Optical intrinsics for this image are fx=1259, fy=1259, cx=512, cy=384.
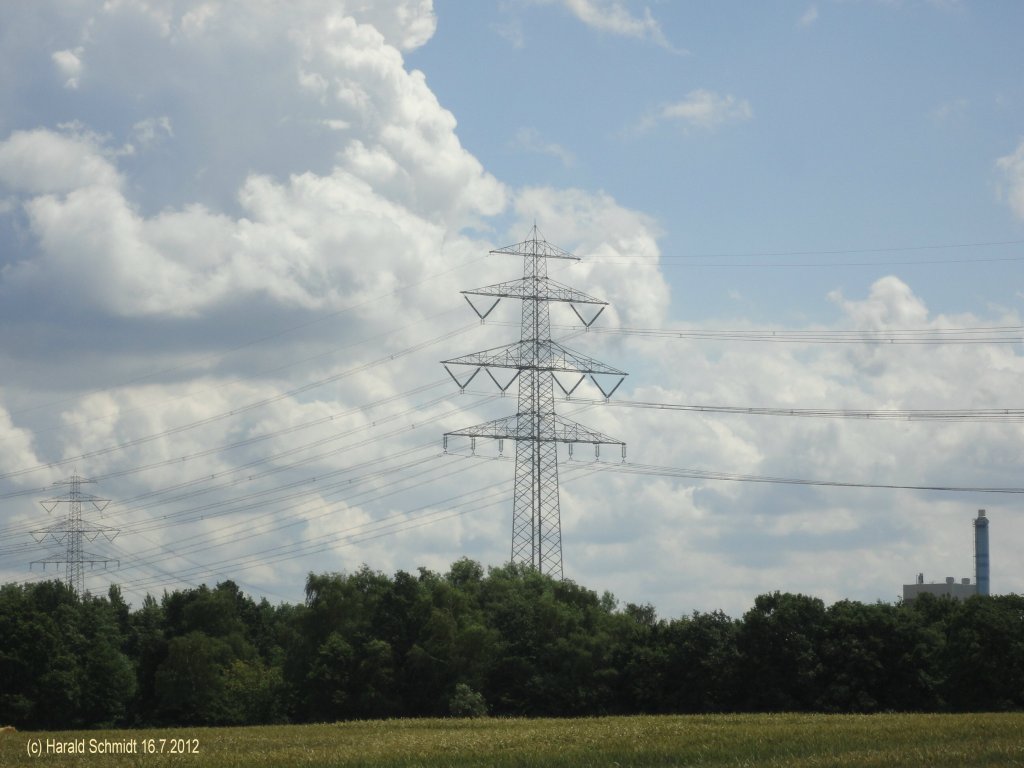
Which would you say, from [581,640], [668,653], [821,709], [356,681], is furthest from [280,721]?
[821,709]

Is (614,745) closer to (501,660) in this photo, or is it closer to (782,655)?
(782,655)

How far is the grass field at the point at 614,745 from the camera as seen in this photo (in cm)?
4981

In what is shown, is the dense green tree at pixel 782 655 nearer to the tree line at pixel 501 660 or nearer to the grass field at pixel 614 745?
the tree line at pixel 501 660

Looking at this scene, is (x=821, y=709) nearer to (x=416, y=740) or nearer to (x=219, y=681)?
(x=416, y=740)

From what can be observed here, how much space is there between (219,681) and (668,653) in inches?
1915

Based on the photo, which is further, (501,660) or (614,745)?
(501,660)

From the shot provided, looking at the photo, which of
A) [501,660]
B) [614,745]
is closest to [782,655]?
[501,660]

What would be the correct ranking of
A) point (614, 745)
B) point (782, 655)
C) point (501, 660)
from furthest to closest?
point (501, 660)
point (782, 655)
point (614, 745)

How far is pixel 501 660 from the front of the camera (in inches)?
4419

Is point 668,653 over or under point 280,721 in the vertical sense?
over

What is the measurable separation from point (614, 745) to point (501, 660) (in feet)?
183

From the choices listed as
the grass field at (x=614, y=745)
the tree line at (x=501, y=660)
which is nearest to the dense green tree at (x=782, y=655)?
the tree line at (x=501, y=660)

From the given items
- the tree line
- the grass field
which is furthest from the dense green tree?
the grass field

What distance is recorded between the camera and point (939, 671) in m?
94.2
